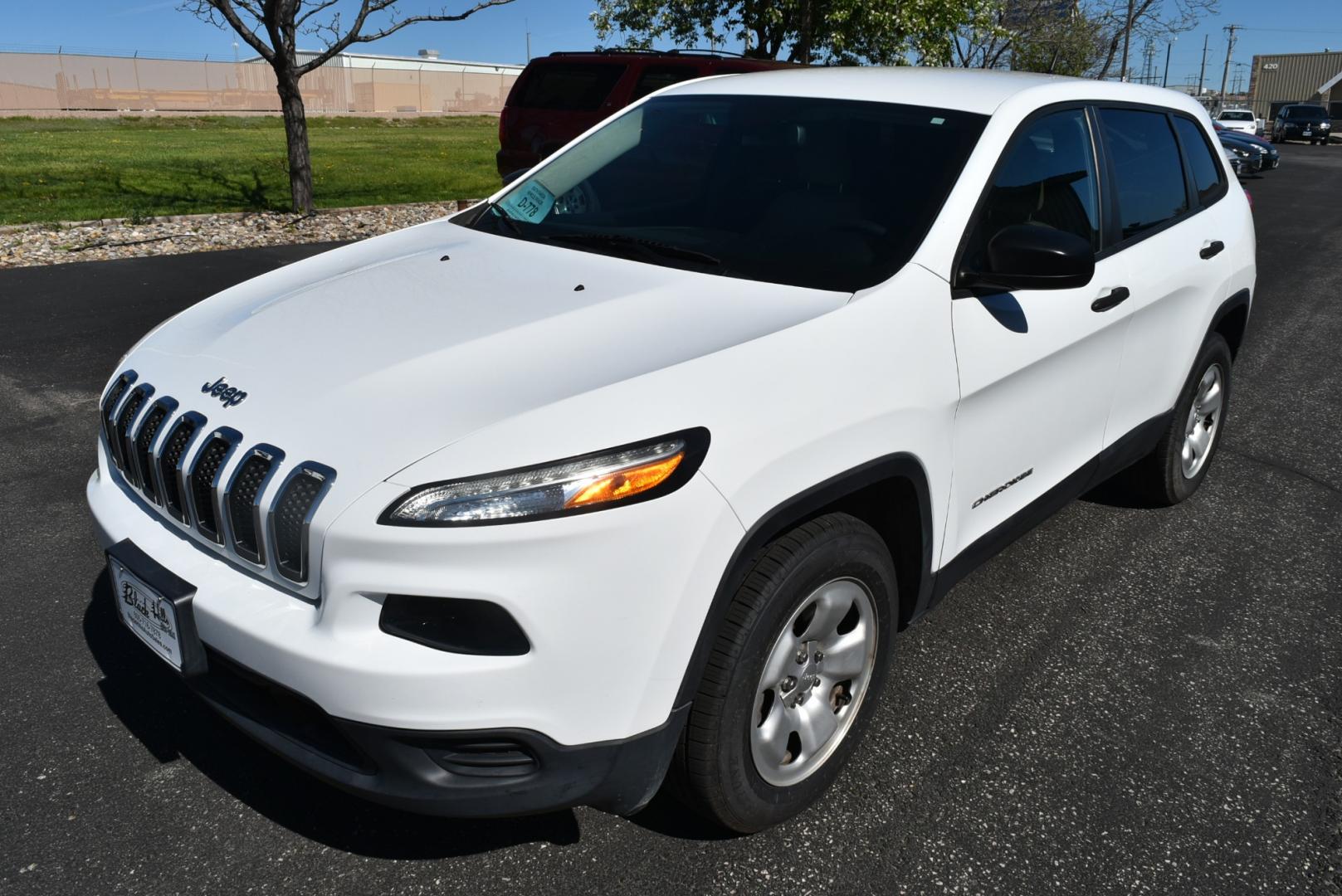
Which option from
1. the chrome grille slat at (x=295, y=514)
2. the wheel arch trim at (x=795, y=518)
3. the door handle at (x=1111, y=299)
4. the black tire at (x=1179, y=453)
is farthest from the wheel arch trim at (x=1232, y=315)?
the chrome grille slat at (x=295, y=514)

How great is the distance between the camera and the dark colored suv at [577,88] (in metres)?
11.1

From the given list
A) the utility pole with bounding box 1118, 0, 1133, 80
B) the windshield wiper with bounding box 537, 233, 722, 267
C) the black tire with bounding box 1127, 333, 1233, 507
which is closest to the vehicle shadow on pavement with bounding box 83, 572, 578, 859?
the windshield wiper with bounding box 537, 233, 722, 267

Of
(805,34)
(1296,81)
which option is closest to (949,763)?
(805,34)

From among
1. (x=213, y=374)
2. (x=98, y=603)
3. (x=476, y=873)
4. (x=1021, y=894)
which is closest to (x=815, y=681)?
(x=1021, y=894)

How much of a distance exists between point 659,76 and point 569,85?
1.02 m

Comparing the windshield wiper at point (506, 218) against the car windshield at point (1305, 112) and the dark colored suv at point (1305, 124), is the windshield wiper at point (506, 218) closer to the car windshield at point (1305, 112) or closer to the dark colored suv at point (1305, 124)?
the dark colored suv at point (1305, 124)

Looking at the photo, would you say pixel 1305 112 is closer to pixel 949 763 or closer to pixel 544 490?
pixel 949 763

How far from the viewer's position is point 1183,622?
3.74m

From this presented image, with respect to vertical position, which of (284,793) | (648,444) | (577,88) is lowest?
(284,793)

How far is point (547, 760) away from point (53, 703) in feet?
5.95

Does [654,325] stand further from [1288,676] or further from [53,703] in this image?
[1288,676]

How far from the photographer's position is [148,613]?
240cm

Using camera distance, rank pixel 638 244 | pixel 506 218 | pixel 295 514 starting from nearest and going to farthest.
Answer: pixel 295 514
pixel 638 244
pixel 506 218

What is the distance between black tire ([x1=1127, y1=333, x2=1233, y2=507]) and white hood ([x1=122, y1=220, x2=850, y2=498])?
7.83 ft
